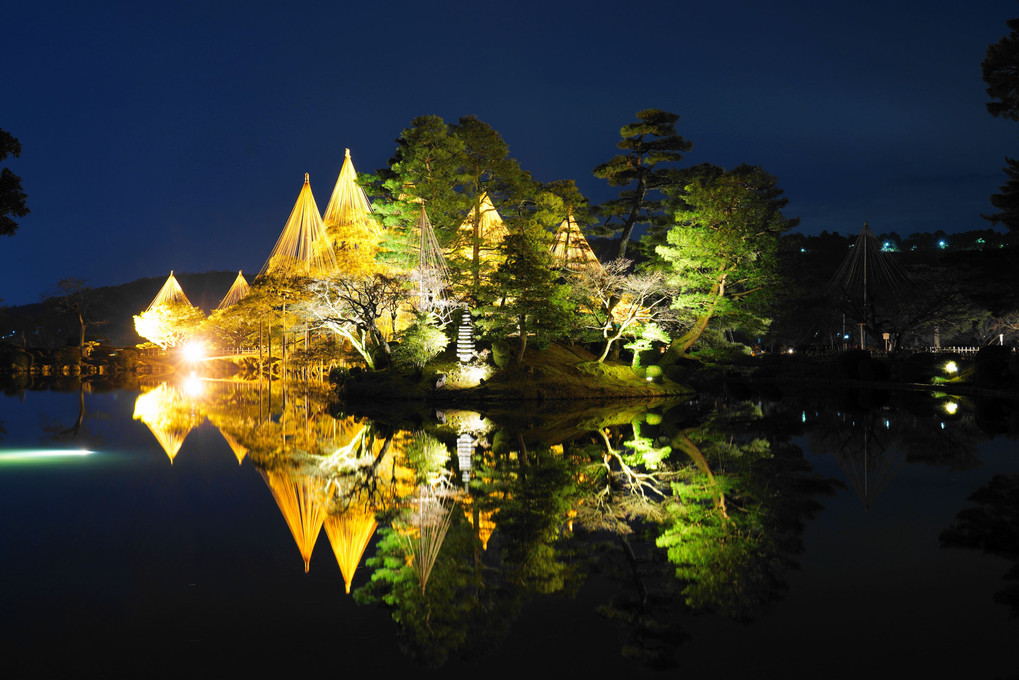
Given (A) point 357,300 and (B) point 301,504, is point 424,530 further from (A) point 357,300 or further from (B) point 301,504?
(A) point 357,300

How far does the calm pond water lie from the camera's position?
4039mm

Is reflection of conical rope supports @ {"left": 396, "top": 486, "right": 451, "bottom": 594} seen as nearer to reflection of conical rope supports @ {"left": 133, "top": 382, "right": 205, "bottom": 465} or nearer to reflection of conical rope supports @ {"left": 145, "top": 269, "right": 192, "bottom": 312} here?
reflection of conical rope supports @ {"left": 133, "top": 382, "right": 205, "bottom": 465}

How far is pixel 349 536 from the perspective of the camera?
6449mm

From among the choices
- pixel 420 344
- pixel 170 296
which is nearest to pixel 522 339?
Result: pixel 420 344

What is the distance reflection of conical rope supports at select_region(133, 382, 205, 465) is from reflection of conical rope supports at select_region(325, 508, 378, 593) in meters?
5.26

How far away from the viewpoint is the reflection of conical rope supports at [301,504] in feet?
21.1

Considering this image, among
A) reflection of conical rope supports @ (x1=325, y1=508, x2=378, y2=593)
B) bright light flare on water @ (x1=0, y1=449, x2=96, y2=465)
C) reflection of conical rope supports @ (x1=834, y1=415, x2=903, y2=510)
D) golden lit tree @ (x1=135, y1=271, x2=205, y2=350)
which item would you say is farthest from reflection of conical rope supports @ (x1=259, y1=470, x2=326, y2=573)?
golden lit tree @ (x1=135, y1=271, x2=205, y2=350)

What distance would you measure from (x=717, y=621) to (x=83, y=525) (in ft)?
20.1

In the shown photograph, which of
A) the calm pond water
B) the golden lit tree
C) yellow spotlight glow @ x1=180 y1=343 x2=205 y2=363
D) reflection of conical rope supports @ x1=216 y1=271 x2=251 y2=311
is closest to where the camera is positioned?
the calm pond water

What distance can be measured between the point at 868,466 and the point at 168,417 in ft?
52.1

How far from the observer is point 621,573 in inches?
211

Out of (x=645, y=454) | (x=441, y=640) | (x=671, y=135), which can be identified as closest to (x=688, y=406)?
(x=645, y=454)

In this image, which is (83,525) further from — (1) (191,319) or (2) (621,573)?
(1) (191,319)

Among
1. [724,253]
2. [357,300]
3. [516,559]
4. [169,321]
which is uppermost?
[724,253]
